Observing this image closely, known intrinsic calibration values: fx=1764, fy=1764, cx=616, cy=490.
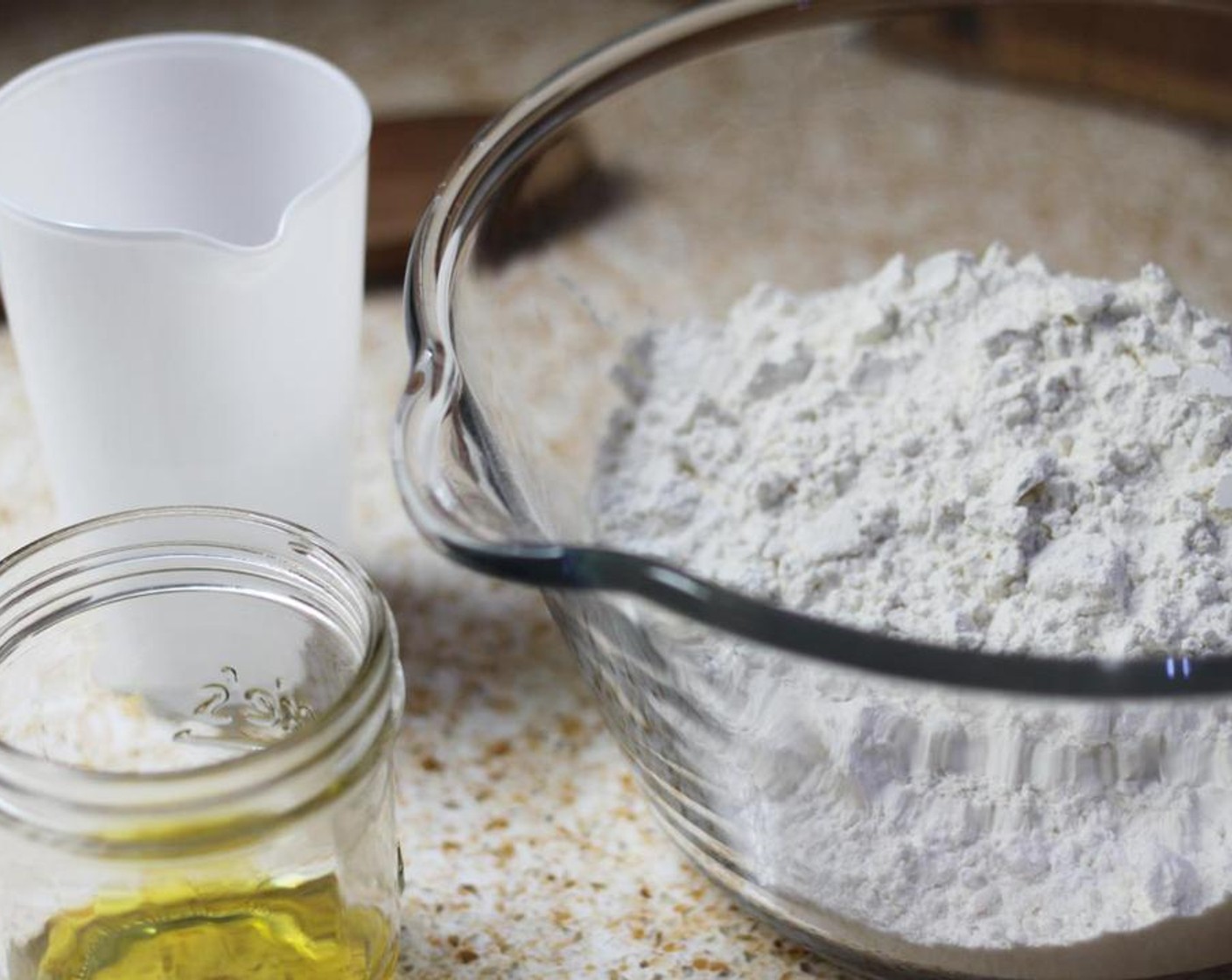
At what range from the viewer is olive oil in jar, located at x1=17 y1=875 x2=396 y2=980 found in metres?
0.50

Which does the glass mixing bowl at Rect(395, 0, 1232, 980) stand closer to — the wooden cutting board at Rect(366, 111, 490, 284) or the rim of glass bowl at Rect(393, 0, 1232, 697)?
the rim of glass bowl at Rect(393, 0, 1232, 697)

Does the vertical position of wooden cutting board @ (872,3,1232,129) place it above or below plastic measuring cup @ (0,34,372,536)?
above

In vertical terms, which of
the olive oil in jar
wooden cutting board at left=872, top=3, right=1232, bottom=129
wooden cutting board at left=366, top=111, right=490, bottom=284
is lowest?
wooden cutting board at left=366, top=111, right=490, bottom=284

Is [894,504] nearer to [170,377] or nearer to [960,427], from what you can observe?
[960,427]

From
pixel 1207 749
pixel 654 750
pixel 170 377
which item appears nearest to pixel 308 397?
pixel 170 377

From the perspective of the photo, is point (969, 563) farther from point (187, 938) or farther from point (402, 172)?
point (402, 172)

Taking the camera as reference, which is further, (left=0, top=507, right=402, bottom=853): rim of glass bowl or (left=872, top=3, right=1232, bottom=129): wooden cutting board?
(left=872, top=3, right=1232, bottom=129): wooden cutting board

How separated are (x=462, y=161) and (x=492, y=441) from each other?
12cm

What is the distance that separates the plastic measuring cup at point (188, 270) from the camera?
574 mm

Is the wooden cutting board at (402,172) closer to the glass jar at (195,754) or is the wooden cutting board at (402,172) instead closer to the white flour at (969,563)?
the white flour at (969,563)

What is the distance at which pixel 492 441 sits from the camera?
1.83 ft

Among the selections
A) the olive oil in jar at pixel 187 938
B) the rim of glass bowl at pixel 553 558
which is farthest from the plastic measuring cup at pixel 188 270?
the olive oil in jar at pixel 187 938

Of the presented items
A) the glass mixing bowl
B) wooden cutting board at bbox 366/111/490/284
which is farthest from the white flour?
wooden cutting board at bbox 366/111/490/284

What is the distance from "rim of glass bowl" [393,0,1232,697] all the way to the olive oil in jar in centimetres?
12
